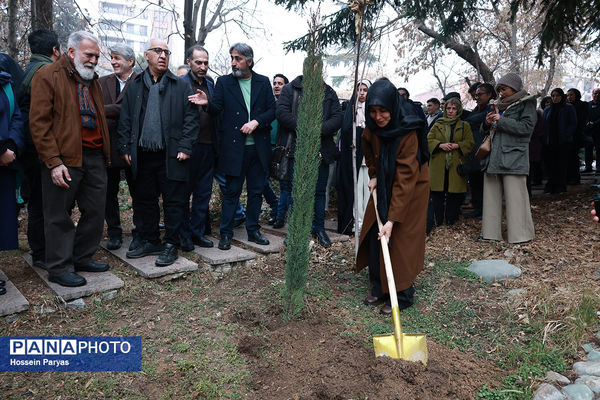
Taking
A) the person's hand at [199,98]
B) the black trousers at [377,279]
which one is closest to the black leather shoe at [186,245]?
the person's hand at [199,98]

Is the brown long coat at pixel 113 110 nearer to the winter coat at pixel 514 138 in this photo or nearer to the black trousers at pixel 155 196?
the black trousers at pixel 155 196

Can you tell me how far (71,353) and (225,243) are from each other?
2.12 metres

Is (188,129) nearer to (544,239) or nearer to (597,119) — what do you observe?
(544,239)

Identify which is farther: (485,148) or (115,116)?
A: (485,148)

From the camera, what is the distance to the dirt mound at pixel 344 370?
8.36 feet

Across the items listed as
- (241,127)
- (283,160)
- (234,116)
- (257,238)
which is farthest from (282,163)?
(257,238)

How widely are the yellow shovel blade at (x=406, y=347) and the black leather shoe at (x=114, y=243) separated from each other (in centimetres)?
336

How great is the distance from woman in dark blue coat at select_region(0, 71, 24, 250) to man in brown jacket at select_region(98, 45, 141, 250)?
95 centimetres

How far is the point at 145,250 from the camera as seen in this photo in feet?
15.0

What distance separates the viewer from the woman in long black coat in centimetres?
539

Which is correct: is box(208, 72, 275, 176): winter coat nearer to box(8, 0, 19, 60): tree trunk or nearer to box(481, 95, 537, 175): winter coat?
box(481, 95, 537, 175): winter coat

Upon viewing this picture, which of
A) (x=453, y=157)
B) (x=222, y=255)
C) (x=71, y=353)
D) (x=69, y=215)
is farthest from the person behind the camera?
(x=453, y=157)

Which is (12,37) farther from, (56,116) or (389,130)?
(389,130)

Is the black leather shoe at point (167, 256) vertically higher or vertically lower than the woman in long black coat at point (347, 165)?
lower
